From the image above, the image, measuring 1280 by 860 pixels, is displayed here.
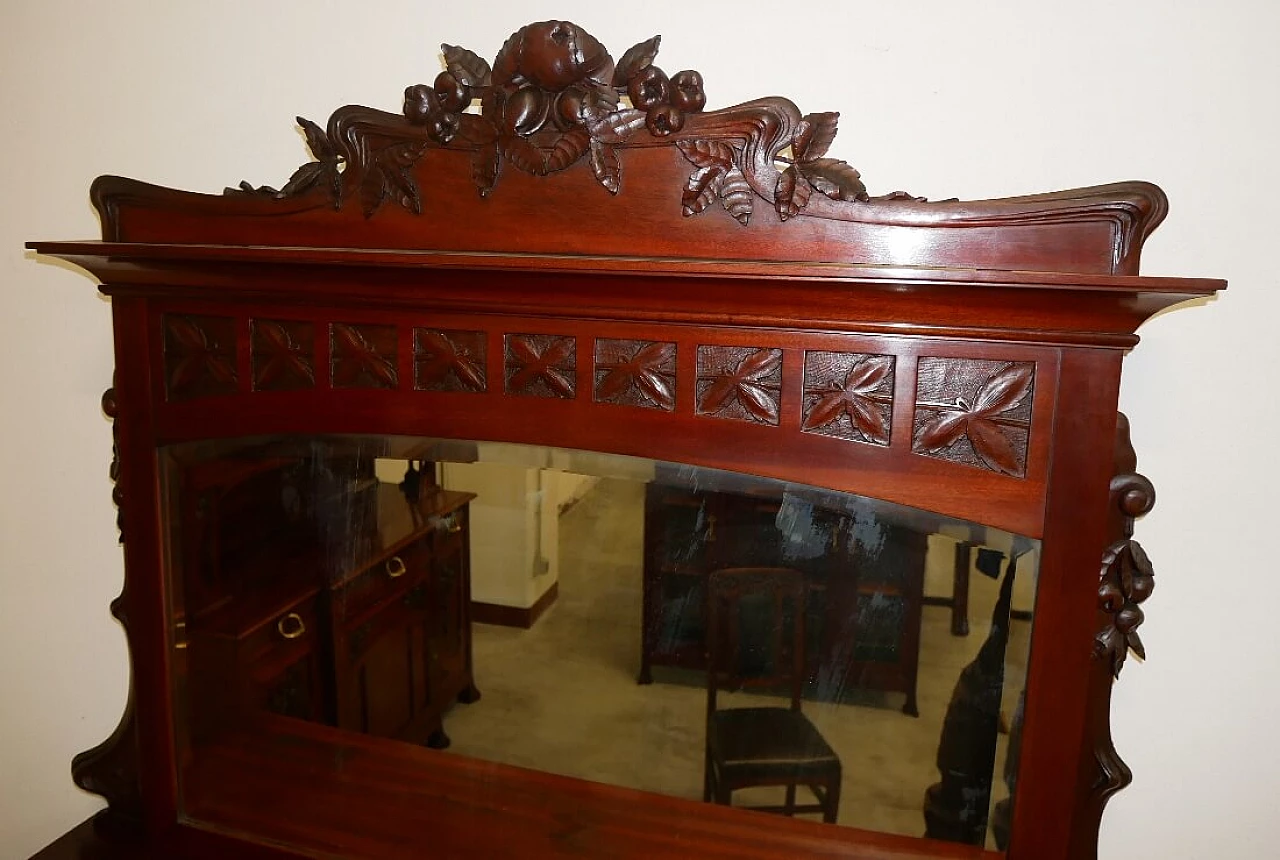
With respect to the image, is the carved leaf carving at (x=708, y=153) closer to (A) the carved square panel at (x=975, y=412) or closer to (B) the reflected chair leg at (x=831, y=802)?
(A) the carved square panel at (x=975, y=412)

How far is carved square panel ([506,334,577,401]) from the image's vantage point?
0.85 meters

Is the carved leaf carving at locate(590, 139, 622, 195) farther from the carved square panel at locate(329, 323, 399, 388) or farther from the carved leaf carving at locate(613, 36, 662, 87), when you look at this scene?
the carved square panel at locate(329, 323, 399, 388)

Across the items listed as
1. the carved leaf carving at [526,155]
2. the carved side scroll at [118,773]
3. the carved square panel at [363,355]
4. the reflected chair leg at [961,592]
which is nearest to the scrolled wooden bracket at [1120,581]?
the reflected chair leg at [961,592]

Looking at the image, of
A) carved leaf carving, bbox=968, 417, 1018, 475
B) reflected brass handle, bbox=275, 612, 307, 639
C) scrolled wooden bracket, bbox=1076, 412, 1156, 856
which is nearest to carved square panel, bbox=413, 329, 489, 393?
reflected brass handle, bbox=275, 612, 307, 639

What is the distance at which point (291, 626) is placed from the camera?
3.43 ft

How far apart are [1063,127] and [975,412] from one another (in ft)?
1.02

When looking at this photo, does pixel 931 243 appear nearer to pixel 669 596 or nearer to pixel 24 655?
pixel 669 596

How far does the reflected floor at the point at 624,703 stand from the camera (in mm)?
825

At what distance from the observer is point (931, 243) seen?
76 centimetres

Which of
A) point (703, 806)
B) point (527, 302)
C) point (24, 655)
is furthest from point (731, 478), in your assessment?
point (24, 655)

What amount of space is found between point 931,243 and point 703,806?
23.2 inches

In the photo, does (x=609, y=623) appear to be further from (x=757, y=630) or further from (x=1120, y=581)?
(x=1120, y=581)

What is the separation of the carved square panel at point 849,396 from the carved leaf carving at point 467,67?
1.35ft

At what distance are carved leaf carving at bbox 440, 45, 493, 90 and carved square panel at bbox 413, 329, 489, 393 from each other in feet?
0.78
